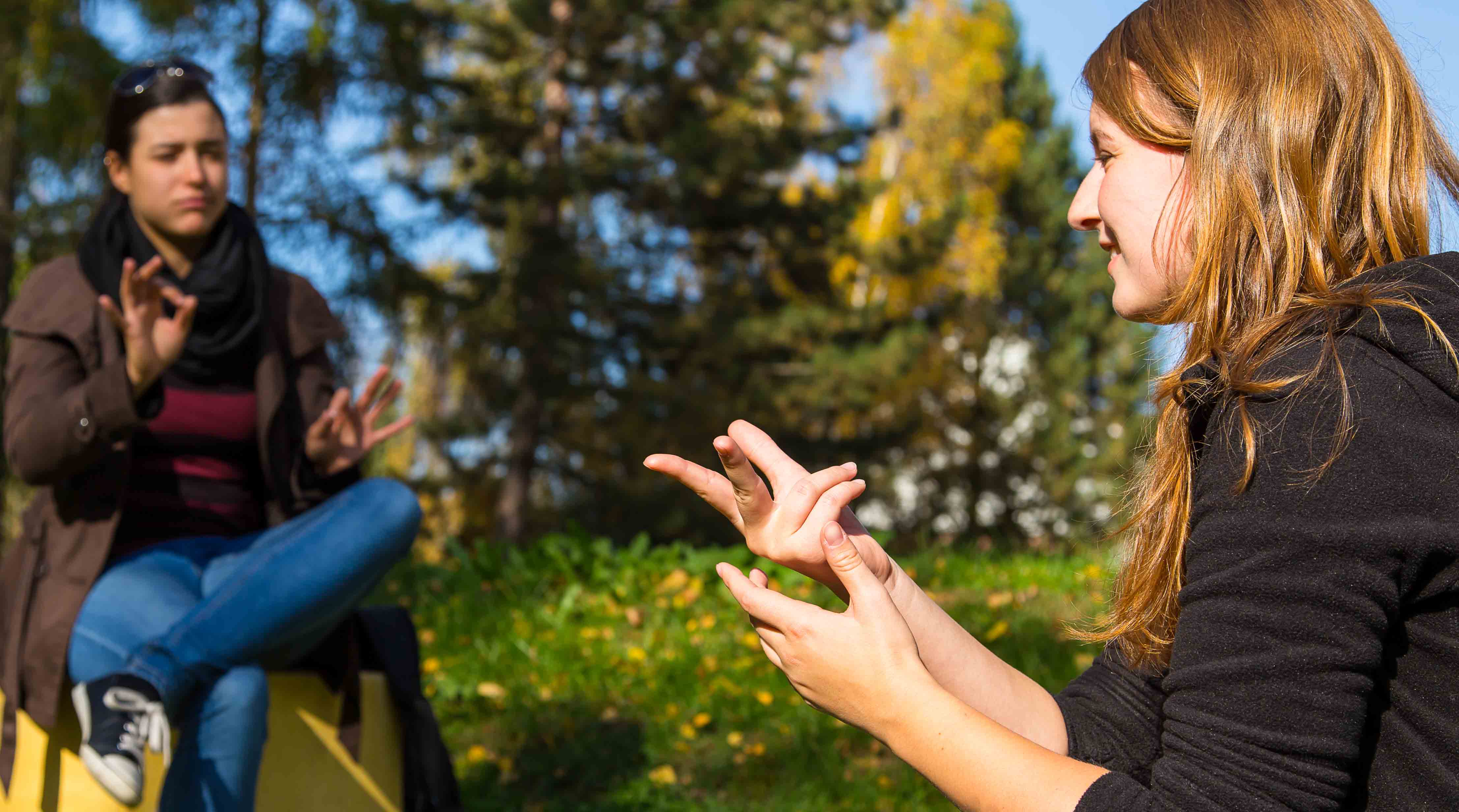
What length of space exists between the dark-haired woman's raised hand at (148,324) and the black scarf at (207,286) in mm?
260

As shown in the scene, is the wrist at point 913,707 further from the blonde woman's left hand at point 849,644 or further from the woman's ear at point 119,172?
the woman's ear at point 119,172

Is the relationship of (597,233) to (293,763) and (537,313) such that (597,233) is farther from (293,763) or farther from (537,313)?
(293,763)

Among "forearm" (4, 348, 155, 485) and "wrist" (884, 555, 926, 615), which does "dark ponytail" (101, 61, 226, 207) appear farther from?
"wrist" (884, 555, 926, 615)

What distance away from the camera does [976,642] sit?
1621 millimetres

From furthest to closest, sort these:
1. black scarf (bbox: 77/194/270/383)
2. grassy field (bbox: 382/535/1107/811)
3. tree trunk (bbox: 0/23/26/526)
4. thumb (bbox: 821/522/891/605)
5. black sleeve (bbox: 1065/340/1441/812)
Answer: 1. tree trunk (bbox: 0/23/26/526)
2. grassy field (bbox: 382/535/1107/811)
3. black scarf (bbox: 77/194/270/383)
4. thumb (bbox: 821/522/891/605)
5. black sleeve (bbox: 1065/340/1441/812)

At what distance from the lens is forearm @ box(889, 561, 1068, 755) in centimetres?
157

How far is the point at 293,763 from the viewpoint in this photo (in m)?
2.54

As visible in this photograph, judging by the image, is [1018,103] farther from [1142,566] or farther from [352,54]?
[1142,566]

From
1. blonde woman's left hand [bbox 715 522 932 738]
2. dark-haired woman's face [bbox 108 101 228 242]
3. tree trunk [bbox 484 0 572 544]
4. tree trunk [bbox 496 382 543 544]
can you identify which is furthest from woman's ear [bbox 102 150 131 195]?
tree trunk [bbox 496 382 543 544]

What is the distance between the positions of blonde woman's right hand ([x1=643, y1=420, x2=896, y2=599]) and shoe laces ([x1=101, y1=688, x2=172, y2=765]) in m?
1.20

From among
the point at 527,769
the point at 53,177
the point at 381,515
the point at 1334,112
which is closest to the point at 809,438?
the point at 53,177

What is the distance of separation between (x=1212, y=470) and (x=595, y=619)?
12.4 feet

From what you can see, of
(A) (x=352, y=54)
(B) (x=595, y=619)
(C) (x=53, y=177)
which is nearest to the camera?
(B) (x=595, y=619)

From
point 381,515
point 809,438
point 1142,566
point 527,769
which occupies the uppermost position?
point 1142,566
